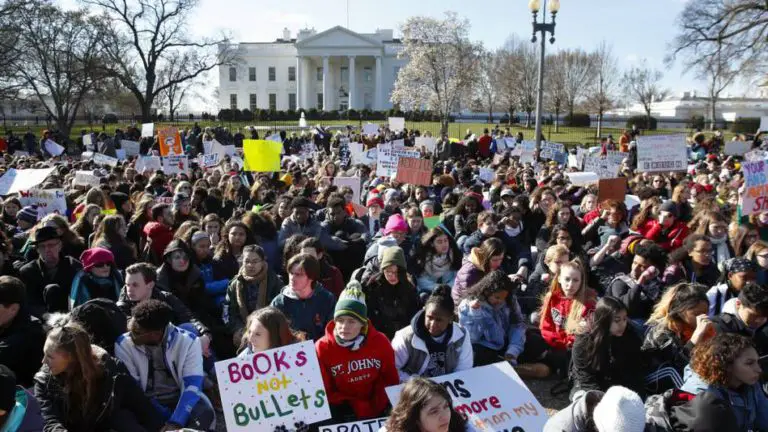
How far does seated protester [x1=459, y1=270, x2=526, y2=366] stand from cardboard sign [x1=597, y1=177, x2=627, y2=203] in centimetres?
543

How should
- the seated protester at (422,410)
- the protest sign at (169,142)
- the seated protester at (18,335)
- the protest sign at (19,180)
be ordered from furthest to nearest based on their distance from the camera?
1. the protest sign at (169,142)
2. the protest sign at (19,180)
3. the seated protester at (18,335)
4. the seated protester at (422,410)

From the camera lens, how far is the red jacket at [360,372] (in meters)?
4.57

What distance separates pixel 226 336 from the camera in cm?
631

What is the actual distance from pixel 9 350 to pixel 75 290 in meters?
1.18

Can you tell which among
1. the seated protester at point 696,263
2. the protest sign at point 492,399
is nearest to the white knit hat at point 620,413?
the protest sign at point 492,399

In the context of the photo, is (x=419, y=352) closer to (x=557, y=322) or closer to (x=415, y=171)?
(x=557, y=322)

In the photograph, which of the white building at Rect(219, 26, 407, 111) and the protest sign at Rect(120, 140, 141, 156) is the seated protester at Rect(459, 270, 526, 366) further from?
the white building at Rect(219, 26, 407, 111)

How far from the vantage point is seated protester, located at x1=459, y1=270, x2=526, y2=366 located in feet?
18.8

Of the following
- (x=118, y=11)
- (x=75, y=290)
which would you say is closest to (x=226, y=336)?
(x=75, y=290)

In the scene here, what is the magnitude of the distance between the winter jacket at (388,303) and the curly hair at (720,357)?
8.95 ft

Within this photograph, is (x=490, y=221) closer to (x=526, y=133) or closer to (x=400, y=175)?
(x=400, y=175)

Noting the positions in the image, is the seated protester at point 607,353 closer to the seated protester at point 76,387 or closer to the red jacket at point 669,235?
the seated protester at point 76,387

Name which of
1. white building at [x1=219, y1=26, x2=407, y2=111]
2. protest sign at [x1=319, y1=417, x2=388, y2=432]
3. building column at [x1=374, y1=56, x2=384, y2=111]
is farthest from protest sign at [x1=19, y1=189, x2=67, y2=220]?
building column at [x1=374, y1=56, x2=384, y2=111]

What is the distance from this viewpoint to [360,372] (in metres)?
4.58
